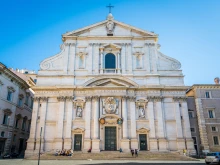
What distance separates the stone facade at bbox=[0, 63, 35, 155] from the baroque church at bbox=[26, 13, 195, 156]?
3.58 meters

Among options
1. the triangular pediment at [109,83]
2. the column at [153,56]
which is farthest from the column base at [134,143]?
the column at [153,56]

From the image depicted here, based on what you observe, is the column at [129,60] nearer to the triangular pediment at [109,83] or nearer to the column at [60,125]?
the triangular pediment at [109,83]

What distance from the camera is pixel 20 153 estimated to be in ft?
97.5

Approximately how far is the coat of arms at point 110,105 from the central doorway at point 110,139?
2.17 meters

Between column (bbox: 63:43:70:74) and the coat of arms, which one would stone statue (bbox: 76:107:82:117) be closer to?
the coat of arms

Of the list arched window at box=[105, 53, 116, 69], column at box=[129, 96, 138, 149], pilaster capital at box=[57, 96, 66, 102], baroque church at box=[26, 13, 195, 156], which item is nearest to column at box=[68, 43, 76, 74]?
baroque church at box=[26, 13, 195, 156]

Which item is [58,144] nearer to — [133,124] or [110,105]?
[110,105]

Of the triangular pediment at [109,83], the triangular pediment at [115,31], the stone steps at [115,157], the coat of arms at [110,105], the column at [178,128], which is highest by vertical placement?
the triangular pediment at [115,31]

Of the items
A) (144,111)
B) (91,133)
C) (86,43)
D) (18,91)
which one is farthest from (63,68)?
(144,111)

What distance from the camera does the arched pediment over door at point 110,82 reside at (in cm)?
2697

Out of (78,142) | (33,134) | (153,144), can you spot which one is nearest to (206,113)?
(153,144)

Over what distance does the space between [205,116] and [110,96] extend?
12999 mm

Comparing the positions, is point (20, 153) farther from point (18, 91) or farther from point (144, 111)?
point (144, 111)

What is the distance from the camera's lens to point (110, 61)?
29.1 meters
